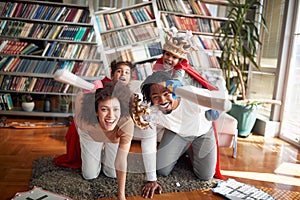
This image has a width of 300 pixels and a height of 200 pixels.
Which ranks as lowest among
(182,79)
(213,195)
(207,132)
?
(213,195)

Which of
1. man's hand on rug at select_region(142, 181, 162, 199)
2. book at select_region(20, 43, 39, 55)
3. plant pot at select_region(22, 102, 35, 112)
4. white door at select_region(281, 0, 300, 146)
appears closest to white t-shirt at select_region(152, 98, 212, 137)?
man's hand on rug at select_region(142, 181, 162, 199)

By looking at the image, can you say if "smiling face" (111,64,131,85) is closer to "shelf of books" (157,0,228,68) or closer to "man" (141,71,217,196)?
"man" (141,71,217,196)

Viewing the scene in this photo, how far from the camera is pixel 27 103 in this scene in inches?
123

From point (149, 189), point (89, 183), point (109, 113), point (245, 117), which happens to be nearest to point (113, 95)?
point (109, 113)

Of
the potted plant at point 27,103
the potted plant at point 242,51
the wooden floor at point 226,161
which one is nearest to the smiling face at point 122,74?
the wooden floor at point 226,161

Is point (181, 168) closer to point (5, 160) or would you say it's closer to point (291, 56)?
point (5, 160)

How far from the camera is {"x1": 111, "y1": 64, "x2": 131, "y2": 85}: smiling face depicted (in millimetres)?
716

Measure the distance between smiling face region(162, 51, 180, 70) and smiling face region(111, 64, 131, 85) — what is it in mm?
98

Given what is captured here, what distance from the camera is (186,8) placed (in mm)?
3373

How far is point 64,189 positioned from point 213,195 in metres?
0.86

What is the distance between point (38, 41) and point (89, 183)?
7.31 feet

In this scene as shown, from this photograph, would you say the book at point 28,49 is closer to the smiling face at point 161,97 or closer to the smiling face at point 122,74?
the smiling face at point 122,74

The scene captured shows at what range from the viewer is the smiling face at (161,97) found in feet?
2.23

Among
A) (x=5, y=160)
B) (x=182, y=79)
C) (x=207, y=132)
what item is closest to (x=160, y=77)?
(x=182, y=79)
